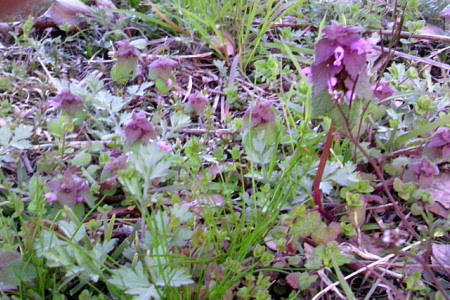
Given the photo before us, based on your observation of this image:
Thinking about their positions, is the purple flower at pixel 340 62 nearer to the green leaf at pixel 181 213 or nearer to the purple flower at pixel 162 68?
the green leaf at pixel 181 213

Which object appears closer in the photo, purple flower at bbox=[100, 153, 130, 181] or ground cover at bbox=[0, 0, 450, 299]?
ground cover at bbox=[0, 0, 450, 299]

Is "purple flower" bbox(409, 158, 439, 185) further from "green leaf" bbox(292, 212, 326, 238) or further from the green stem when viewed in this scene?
the green stem

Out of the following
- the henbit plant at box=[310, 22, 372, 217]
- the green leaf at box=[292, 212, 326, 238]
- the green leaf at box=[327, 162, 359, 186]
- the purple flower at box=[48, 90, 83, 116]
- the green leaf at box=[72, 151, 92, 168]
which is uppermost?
the henbit plant at box=[310, 22, 372, 217]

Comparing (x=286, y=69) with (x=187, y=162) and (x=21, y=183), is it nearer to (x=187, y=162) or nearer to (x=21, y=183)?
(x=187, y=162)

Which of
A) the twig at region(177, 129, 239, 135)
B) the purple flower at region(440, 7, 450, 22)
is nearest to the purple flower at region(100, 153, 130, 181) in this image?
the twig at region(177, 129, 239, 135)

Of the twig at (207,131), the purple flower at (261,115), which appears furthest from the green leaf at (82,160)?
the purple flower at (261,115)

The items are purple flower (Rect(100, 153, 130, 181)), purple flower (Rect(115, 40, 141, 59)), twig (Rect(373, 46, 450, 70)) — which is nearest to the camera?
purple flower (Rect(100, 153, 130, 181))

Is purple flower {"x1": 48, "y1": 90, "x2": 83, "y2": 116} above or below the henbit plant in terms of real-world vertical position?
below

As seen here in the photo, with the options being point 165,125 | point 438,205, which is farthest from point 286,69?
point 438,205
